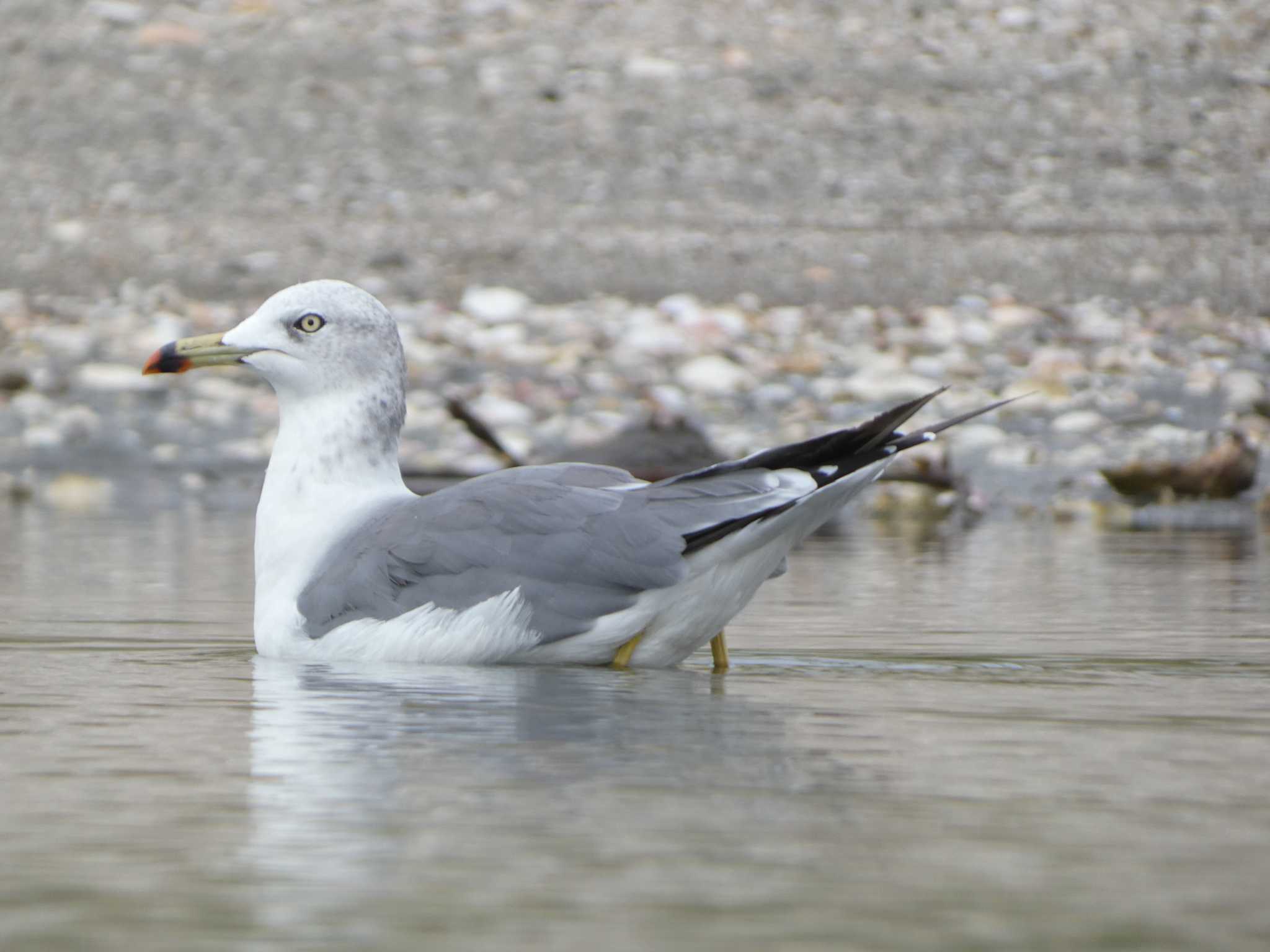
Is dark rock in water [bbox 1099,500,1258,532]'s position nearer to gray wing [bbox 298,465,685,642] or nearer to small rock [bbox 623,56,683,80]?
gray wing [bbox 298,465,685,642]

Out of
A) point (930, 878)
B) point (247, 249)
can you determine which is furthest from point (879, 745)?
point (247, 249)

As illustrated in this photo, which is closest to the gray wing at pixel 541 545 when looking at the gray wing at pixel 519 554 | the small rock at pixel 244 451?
the gray wing at pixel 519 554

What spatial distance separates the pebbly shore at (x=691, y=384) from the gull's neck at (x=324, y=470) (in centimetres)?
455

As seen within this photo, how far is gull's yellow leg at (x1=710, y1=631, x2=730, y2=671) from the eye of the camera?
508 centimetres

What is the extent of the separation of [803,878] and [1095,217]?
12.6m

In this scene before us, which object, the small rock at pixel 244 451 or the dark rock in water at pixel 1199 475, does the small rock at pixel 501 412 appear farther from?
the dark rock in water at pixel 1199 475

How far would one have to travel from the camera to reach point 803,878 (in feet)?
9.02

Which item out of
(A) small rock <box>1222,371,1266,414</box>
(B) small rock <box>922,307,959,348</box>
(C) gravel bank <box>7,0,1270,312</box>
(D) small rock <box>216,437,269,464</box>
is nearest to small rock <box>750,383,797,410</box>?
(B) small rock <box>922,307,959,348</box>

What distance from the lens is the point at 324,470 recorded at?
220 inches

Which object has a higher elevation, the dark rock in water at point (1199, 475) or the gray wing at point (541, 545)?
the gray wing at point (541, 545)

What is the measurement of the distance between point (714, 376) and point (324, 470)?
6.75m

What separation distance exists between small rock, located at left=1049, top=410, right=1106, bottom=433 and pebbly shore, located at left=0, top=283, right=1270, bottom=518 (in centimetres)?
1

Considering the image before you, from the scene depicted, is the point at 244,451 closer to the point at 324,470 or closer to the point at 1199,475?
the point at 1199,475

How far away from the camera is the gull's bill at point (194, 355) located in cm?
558
